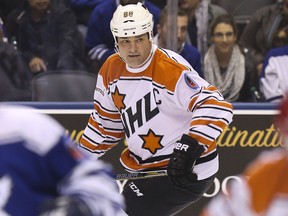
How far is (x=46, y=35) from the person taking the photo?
5871 mm

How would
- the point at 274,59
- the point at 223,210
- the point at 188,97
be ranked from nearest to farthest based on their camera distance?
1. the point at 223,210
2. the point at 188,97
3. the point at 274,59

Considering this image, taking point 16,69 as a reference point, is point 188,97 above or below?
above

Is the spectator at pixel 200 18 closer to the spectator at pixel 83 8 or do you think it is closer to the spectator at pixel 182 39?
the spectator at pixel 182 39

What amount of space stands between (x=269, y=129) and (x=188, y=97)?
1.54 metres

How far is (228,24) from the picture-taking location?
5832 millimetres

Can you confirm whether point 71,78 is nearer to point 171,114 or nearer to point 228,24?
point 228,24

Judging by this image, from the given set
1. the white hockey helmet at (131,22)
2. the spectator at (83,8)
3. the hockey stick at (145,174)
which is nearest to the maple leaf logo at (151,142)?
the hockey stick at (145,174)

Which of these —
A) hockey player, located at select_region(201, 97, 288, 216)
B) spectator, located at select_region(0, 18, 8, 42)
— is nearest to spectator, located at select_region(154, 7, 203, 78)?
spectator, located at select_region(0, 18, 8, 42)

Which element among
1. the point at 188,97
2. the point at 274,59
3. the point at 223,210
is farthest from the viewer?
the point at 274,59

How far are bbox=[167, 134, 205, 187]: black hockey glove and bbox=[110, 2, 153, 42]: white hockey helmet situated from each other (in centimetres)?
54

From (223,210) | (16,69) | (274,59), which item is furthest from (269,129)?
(223,210)

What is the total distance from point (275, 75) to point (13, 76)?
1648 millimetres

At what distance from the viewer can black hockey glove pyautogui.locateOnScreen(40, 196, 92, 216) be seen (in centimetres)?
203

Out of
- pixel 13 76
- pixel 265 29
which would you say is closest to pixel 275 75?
pixel 265 29
